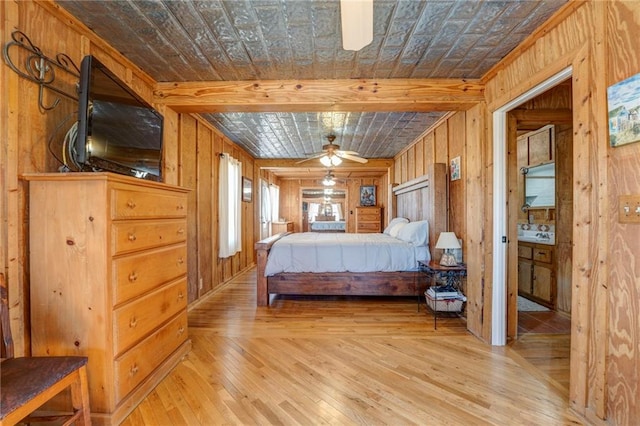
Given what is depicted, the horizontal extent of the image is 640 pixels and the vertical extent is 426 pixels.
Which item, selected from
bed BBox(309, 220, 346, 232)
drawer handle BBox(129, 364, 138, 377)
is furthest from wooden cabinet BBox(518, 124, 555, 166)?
bed BBox(309, 220, 346, 232)

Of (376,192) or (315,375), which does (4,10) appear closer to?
(315,375)

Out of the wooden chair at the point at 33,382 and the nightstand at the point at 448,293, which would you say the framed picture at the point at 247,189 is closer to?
the nightstand at the point at 448,293

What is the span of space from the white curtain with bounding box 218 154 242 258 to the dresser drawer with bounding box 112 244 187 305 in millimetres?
2059

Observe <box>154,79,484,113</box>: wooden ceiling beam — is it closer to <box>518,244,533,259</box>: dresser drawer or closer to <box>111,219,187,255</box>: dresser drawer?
<box>111,219,187,255</box>: dresser drawer

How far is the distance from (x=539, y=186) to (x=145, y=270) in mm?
4566

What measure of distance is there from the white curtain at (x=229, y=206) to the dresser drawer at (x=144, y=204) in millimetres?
2052

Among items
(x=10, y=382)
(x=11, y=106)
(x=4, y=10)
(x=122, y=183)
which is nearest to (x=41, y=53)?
(x=4, y=10)

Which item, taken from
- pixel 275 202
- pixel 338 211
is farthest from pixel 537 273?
pixel 338 211

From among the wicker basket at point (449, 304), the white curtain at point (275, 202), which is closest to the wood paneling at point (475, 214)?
the wicker basket at point (449, 304)

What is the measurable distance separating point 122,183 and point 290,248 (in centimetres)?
224

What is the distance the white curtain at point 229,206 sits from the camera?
13.6 feet

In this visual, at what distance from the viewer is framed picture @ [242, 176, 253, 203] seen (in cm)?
525

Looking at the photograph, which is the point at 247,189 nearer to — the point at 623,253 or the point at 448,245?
the point at 448,245

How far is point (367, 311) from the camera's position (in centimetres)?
320
